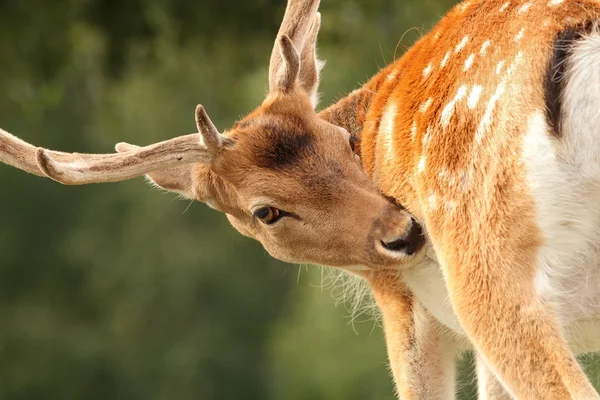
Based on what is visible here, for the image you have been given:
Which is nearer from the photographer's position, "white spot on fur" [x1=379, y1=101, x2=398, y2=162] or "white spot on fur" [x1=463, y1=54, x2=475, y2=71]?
"white spot on fur" [x1=463, y1=54, x2=475, y2=71]

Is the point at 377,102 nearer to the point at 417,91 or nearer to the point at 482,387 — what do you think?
the point at 417,91

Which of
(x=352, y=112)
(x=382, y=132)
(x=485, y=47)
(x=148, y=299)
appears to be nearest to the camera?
(x=485, y=47)

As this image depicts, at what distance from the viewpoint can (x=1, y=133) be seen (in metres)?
4.96

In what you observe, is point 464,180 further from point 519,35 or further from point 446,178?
point 519,35

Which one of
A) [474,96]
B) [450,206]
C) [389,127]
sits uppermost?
[389,127]

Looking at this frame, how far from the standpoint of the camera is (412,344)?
5.08 m

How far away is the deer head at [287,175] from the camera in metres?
4.72

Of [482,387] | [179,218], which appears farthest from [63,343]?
[482,387]

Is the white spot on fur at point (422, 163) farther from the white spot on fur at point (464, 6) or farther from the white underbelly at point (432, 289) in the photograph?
the white spot on fur at point (464, 6)

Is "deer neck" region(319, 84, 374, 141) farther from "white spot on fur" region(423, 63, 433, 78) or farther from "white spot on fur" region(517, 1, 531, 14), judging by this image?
"white spot on fur" region(517, 1, 531, 14)

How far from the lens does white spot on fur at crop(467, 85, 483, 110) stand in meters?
4.26

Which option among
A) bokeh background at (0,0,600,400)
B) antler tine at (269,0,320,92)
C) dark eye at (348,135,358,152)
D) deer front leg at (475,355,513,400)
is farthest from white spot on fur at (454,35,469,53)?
bokeh background at (0,0,600,400)

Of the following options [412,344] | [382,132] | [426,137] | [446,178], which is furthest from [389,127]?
[412,344]

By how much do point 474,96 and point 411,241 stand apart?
63 cm
